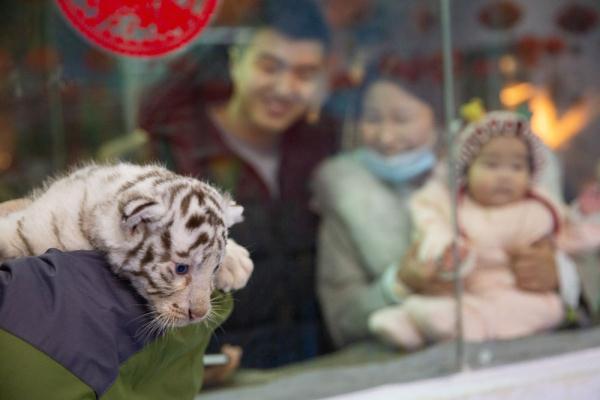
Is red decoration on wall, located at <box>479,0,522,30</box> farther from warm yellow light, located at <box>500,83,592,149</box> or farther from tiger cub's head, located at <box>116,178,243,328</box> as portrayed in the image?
tiger cub's head, located at <box>116,178,243,328</box>

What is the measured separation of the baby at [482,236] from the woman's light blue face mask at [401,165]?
0.07m

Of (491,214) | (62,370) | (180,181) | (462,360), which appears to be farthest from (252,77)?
(62,370)

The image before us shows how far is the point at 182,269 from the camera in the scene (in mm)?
1528

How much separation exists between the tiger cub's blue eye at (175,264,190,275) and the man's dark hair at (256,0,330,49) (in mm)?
1557

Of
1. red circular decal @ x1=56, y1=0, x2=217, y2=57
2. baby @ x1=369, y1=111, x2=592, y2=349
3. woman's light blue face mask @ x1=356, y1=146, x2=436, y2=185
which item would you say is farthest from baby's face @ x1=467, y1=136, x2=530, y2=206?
red circular decal @ x1=56, y1=0, x2=217, y2=57

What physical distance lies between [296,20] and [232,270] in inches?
58.8

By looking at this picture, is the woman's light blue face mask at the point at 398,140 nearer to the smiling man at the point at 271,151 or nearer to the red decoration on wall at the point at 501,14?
the smiling man at the point at 271,151

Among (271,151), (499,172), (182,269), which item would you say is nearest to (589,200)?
(499,172)

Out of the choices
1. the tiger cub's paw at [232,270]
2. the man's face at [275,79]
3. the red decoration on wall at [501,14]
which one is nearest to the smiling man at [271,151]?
the man's face at [275,79]

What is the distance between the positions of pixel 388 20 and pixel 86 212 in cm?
192

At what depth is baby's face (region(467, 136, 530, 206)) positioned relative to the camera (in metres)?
3.04

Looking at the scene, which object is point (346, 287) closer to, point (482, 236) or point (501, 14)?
point (482, 236)

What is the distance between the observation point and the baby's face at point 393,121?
3107 mm

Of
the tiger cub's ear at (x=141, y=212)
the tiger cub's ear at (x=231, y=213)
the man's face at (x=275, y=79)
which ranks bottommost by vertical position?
the tiger cub's ear at (x=231, y=213)
